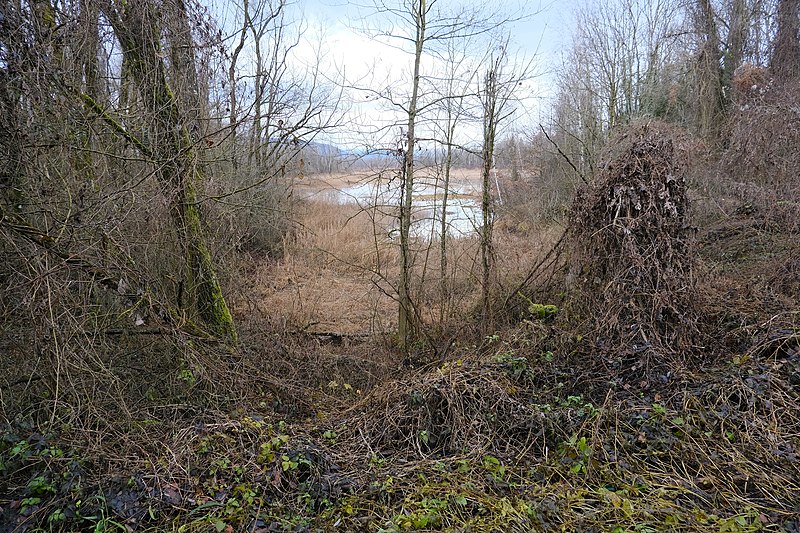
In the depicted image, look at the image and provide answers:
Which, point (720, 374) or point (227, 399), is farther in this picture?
point (227, 399)

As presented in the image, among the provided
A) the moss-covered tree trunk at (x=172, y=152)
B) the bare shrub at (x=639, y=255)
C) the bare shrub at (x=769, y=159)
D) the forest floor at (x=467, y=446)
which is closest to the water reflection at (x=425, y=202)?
the bare shrub at (x=639, y=255)

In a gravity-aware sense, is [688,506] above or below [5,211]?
below

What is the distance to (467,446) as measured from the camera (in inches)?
141

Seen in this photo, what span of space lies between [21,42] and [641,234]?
5306 mm

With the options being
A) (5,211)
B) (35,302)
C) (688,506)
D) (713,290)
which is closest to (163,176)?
(5,211)

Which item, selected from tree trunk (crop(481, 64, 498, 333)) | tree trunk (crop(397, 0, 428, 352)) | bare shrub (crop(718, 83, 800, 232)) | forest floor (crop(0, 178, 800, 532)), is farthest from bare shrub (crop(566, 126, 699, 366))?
bare shrub (crop(718, 83, 800, 232))

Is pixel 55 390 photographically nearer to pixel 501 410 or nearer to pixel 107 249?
pixel 107 249

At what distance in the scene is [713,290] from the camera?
512 cm

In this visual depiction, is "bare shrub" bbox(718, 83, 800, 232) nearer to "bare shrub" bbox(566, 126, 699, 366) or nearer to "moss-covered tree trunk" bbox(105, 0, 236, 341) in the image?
"bare shrub" bbox(566, 126, 699, 366)

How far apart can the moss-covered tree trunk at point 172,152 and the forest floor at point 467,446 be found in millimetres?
1101

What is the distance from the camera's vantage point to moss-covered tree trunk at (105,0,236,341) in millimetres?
4566

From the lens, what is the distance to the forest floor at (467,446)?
2.80 metres

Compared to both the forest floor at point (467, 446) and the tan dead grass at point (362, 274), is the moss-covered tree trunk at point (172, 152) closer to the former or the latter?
the forest floor at point (467, 446)

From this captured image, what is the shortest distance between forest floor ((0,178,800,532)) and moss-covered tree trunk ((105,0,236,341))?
43.4 inches
